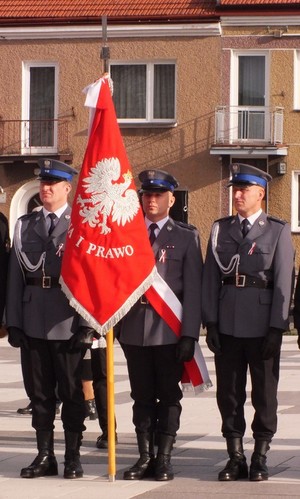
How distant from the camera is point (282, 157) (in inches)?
1407

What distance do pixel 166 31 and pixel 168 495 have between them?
28475 mm

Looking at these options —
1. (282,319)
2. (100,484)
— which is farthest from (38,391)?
(282,319)

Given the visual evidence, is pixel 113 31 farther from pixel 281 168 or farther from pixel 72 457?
pixel 72 457

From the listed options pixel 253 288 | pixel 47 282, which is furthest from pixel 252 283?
pixel 47 282

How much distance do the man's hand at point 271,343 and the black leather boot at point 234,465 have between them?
0.62 metres

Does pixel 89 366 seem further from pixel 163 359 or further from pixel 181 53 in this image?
pixel 181 53

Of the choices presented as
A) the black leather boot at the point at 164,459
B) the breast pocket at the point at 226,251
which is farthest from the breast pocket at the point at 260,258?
the black leather boot at the point at 164,459

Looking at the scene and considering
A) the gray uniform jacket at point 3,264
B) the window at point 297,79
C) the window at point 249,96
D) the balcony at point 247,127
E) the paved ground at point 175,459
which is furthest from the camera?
the window at point 249,96

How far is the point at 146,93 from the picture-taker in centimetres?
3634

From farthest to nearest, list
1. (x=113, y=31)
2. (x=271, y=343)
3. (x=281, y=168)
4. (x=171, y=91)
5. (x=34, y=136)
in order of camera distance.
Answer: (x=34, y=136) → (x=113, y=31) → (x=171, y=91) → (x=281, y=168) → (x=271, y=343)

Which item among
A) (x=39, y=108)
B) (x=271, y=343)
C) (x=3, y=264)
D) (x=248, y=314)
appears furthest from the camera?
(x=39, y=108)

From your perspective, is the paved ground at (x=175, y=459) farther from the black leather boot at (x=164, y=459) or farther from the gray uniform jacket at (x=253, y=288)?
the gray uniform jacket at (x=253, y=288)

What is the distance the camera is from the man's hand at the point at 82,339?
9.28 m

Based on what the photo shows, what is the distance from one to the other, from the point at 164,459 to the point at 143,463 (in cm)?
14
